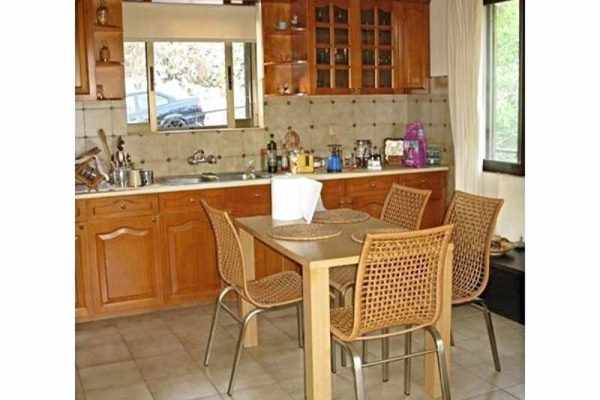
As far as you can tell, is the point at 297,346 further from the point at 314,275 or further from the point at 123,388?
the point at 314,275

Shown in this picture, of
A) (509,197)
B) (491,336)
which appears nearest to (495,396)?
(491,336)

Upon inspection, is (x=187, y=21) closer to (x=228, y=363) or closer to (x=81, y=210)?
(x=81, y=210)

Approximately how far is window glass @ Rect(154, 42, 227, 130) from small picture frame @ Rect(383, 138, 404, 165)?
1.34 meters

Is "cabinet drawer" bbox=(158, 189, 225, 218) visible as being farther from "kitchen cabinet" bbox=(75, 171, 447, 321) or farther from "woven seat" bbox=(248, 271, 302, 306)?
"woven seat" bbox=(248, 271, 302, 306)

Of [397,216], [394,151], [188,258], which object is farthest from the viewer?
[394,151]

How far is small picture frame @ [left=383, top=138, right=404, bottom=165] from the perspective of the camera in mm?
5332

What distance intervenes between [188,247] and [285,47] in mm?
1738

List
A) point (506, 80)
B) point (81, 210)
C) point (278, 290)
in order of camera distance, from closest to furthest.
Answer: point (278, 290), point (81, 210), point (506, 80)

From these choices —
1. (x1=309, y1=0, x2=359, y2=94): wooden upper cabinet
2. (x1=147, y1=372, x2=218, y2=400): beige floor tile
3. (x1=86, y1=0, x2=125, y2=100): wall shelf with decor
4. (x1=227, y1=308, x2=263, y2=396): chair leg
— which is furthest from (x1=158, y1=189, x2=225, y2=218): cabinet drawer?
(x1=227, y1=308, x2=263, y2=396): chair leg

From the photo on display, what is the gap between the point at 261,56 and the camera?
4.98 meters

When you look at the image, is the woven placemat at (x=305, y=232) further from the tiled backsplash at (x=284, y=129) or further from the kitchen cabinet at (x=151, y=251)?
the tiled backsplash at (x=284, y=129)

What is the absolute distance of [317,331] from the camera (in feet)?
8.58
